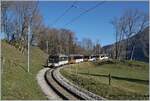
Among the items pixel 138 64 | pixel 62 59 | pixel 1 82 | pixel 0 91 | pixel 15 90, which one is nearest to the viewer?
pixel 0 91

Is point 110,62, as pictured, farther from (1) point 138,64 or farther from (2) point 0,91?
(2) point 0,91

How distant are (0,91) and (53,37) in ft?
435

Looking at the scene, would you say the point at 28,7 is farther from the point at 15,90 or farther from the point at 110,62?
the point at 15,90

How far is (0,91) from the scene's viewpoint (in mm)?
23922

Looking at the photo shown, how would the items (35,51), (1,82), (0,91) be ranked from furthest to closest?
(35,51) < (1,82) < (0,91)

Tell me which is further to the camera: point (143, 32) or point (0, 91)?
point (143, 32)

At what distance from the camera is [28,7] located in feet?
275

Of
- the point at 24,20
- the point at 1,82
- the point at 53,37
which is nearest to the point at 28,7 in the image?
the point at 24,20

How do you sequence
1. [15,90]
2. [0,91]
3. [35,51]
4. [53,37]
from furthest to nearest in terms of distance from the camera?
[53,37], [35,51], [15,90], [0,91]

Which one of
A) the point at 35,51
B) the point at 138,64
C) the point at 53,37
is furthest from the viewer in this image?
the point at 53,37

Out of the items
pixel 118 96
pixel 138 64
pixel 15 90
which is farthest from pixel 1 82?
pixel 138 64

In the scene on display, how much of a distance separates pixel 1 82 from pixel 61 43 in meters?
133

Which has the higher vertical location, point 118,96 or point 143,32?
point 143,32

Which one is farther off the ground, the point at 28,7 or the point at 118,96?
the point at 28,7
